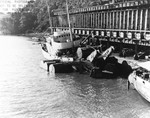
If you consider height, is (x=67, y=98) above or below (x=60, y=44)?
below

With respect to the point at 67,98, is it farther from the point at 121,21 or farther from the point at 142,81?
the point at 121,21

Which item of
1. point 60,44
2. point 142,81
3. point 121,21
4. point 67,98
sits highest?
point 121,21

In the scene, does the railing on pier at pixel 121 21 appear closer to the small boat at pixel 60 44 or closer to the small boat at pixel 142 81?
the small boat at pixel 60 44

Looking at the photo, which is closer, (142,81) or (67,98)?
(142,81)

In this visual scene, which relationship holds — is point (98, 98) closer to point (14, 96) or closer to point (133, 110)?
point (133, 110)

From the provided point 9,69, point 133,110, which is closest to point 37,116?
point 133,110

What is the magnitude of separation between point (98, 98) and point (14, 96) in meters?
9.46

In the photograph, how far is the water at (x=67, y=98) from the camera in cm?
2144

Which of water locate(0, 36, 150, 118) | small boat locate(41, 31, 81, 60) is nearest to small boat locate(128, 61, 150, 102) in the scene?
water locate(0, 36, 150, 118)

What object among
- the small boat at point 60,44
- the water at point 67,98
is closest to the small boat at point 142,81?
the water at point 67,98

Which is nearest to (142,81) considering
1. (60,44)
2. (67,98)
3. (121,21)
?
(67,98)

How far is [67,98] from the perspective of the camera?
25.3m

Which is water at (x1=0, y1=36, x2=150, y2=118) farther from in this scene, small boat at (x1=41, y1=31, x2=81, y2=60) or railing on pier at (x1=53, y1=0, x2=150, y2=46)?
railing on pier at (x1=53, y1=0, x2=150, y2=46)

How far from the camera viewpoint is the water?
21.4 metres
